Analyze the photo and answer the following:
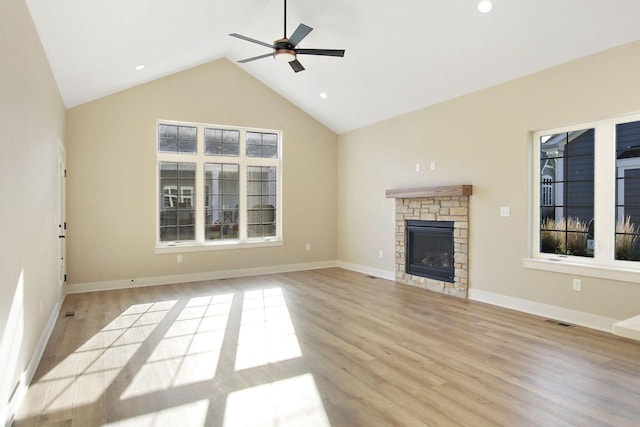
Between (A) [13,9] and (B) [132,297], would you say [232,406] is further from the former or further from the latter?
(B) [132,297]

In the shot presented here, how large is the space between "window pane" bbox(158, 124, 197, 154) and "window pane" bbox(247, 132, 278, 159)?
102 centimetres

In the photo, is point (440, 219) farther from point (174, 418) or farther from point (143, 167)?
point (143, 167)

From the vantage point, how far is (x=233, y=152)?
696cm

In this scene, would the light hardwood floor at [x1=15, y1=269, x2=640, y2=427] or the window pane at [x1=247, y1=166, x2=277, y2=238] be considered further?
the window pane at [x1=247, y1=166, x2=277, y2=238]

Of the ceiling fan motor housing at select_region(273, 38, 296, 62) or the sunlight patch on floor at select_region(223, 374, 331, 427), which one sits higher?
the ceiling fan motor housing at select_region(273, 38, 296, 62)

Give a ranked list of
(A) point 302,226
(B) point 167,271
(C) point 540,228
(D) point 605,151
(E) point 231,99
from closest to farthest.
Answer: (D) point 605,151 → (C) point 540,228 → (B) point 167,271 → (E) point 231,99 → (A) point 302,226

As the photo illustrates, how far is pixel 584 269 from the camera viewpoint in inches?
158

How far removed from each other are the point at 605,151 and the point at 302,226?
4951mm

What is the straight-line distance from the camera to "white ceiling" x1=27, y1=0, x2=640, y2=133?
349 centimetres

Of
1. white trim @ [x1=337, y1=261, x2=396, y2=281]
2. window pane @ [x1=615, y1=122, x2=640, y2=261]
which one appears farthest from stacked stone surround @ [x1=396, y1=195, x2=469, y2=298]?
window pane @ [x1=615, y1=122, x2=640, y2=261]

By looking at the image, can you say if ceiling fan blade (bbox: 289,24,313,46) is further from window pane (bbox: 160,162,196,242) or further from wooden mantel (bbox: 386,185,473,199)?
window pane (bbox: 160,162,196,242)

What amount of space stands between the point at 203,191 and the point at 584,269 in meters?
5.52

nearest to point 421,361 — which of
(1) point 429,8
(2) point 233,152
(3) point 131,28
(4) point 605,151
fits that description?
(4) point 605,151

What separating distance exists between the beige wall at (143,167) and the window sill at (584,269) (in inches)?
167
